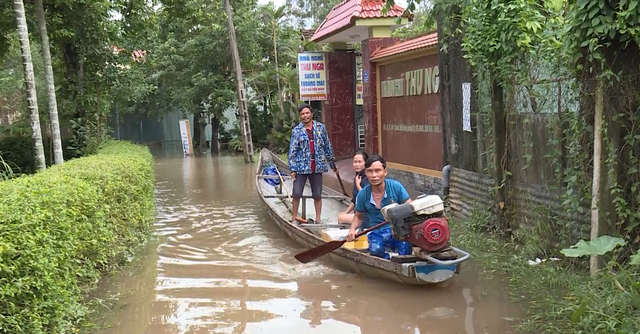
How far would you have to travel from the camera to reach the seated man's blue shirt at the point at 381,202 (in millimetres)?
5742

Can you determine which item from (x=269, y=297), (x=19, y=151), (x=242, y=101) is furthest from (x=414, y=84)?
(x=242, y=101)

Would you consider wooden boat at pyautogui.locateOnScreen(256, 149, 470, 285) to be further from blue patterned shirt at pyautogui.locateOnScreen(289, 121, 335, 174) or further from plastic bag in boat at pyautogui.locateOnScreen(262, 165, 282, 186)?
plastic bag in boat at pyautogui.locateOnScreen(262, 165, 282, 186)

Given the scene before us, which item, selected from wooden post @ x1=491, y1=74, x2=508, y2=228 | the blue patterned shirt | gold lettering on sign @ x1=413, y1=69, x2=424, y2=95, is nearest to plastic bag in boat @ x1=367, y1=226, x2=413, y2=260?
wooden post @ x1=491, y1=74, x2=508, y2=228

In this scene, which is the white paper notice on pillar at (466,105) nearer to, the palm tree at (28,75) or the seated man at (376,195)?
the seated man at (376,195)

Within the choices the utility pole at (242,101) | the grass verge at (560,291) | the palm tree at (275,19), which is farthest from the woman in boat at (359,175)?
the palm tree at (275,19)

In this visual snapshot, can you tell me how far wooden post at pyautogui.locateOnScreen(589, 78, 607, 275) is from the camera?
4797mm

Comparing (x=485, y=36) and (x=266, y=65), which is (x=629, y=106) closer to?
(x=485, y=36)

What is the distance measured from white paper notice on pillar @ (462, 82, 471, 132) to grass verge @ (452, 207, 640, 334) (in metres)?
1.80

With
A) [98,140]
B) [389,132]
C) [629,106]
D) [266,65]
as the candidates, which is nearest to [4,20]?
[98,140]

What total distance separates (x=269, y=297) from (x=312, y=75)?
38.5 feet

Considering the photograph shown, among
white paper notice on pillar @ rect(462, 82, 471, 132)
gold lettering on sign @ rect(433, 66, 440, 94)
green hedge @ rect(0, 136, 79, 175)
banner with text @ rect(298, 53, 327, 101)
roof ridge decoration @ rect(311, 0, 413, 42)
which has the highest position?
roof ridge decoration @ rect(311, 0, 413, 42)

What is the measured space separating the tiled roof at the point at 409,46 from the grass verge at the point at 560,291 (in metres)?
4.28

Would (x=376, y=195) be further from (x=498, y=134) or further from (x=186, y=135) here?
(x=186, y=135)

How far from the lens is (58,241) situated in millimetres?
4234
